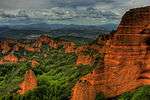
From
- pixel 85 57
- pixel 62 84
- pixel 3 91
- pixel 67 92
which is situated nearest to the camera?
pixel 67 92

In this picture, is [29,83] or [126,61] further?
[29,83]

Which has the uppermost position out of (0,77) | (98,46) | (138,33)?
(138,33)

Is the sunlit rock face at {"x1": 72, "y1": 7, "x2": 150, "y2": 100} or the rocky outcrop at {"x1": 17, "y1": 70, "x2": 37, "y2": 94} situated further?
the rocky outcrop at {"x1": 17, "y1": 70, "x2": 37, "y2": 94}

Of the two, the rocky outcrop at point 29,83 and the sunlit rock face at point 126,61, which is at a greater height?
the sunlit rock face at point 126,61

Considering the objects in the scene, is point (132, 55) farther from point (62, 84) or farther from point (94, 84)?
point (62, 84)

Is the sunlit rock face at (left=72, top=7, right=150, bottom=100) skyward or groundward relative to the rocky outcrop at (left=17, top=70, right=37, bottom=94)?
skyward

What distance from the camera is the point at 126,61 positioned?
92.2 metres

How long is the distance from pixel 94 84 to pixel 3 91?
57480mm

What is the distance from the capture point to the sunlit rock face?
8962 cm

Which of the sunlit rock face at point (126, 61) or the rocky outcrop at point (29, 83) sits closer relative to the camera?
the sunlit rock face at point (126, 61)

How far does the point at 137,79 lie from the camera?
93312mm

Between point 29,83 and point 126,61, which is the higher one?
point 126,61

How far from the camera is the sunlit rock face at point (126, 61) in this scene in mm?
89625

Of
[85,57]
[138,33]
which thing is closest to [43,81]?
[85,57]
